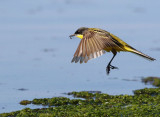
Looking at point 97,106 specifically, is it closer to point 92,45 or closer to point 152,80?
point 92,45

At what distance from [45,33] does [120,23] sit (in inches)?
152

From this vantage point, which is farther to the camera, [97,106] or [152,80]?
[152,80]

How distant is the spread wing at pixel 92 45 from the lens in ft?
28.0

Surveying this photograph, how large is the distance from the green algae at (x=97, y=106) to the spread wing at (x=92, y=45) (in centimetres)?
150

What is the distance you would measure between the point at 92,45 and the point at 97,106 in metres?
2.25

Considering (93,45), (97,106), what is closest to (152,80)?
(97,106)

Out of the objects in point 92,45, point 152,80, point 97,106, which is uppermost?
point 92,45

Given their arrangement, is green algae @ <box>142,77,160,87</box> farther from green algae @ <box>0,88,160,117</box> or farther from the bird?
the bird

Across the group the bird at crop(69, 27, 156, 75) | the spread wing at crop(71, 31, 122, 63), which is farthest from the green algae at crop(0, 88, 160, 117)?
the spread wing at crop(71, 31, 122, 63)

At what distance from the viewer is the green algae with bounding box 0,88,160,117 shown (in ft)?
31.9

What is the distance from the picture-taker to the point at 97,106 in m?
10.6

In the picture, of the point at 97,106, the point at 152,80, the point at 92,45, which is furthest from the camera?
the point at 152,80

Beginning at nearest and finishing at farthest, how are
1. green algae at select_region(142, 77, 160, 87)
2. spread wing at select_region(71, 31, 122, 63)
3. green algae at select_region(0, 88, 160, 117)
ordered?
1. spread wing at select_region(71, 31, 122, 63)
2. green algae at select_region(0, 88, 160, 117)
3. green algae at select_region(142, 77, 160, 87)

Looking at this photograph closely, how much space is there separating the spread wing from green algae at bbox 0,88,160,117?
1.50m
